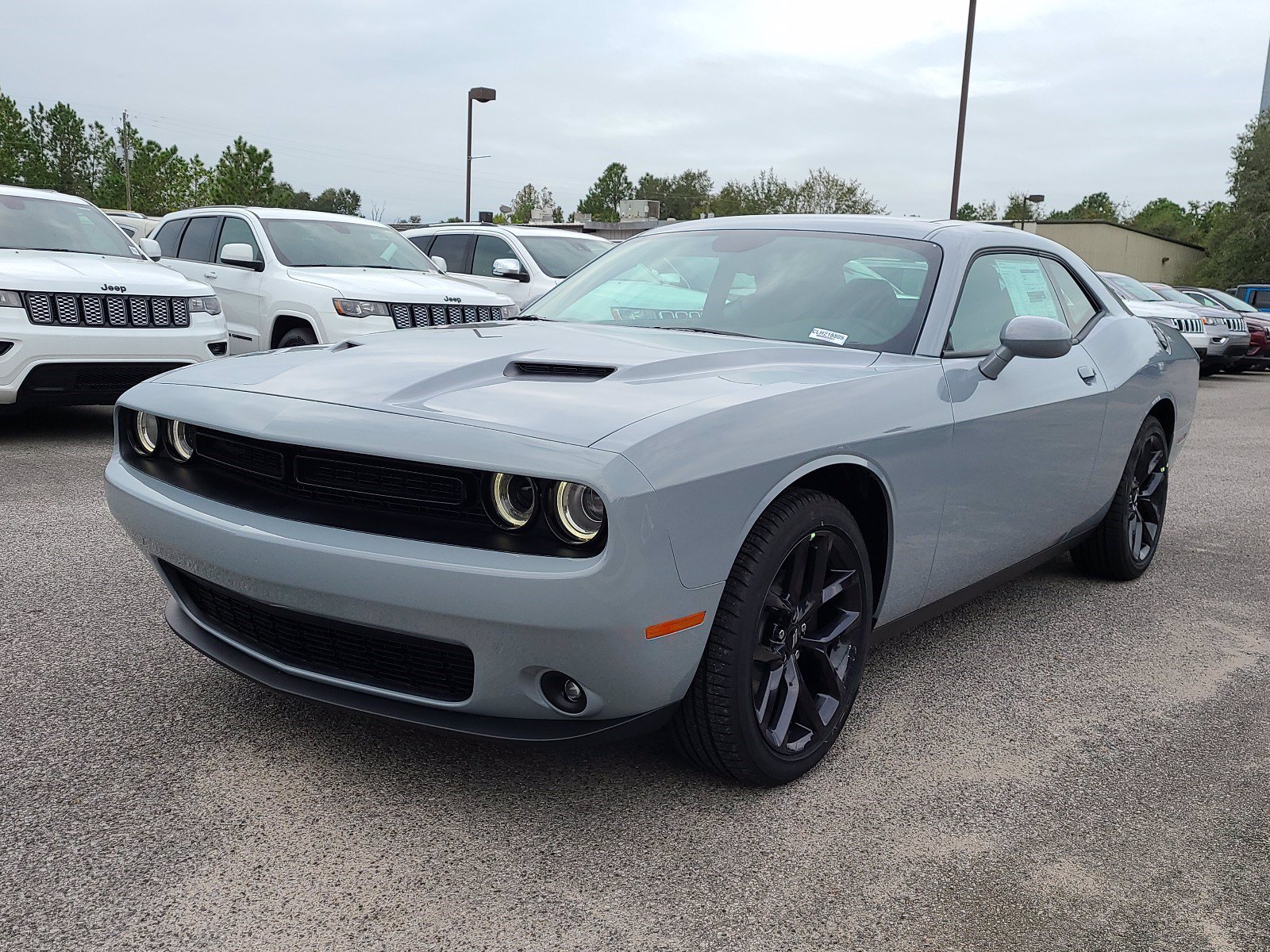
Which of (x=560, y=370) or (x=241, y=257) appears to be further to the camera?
(x=241, y=257)

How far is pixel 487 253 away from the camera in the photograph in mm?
11484

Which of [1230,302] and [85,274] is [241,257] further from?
[1230,302]

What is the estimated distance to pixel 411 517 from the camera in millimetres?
2395

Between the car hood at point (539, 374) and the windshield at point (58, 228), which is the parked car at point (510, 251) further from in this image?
the car hood at point (539, 374)

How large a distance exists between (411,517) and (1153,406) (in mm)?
3542

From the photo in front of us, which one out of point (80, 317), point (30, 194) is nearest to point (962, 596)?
point (80, 317)

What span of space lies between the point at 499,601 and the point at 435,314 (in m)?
6.49

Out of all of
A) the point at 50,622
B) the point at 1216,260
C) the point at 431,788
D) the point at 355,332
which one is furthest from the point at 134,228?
the point at 1216,260

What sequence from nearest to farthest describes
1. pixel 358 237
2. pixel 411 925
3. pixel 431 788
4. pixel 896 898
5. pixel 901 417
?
1. pixel 411 925
2. pixel 896 898
3. pixel 431 788
4. pixel 901 417
5. pixel 358 237

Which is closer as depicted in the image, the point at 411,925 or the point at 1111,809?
the point at 411,925

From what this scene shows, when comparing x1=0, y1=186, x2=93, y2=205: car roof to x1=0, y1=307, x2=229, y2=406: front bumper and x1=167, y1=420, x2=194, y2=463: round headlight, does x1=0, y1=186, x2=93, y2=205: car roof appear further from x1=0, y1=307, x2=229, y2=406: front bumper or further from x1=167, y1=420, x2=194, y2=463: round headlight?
x1=167, y1=420, x2=194, y2=463: round headlight

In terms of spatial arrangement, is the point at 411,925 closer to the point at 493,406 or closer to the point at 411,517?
the point at 411,517

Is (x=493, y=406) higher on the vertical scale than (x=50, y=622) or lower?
higher

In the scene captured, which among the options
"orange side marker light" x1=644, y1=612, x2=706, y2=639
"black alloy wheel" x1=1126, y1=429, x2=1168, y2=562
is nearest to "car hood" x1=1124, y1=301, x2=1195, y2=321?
"black alloy wheel" x1=1126, y1=429, x2=1168, y2=562
